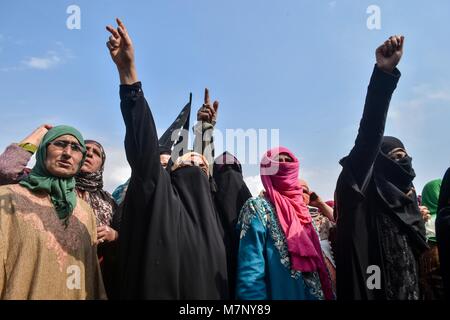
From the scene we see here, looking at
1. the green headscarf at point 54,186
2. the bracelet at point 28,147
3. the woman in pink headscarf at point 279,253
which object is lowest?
the woman in pink headscarf at point 279,253

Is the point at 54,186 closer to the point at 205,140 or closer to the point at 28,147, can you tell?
the point at 28,147

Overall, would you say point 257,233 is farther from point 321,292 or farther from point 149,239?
point 149,239

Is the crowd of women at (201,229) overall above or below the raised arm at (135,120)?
below

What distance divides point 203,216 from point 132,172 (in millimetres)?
528

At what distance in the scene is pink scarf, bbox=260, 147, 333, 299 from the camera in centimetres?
249

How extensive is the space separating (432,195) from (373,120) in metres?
1.49

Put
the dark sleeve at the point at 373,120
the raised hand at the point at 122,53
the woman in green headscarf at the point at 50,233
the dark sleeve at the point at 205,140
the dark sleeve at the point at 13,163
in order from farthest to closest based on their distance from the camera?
the dark sleeve at the point at 205,140
the dark sleeve at the point at 13,163
the dark sleeve at the point at 373,120
the raised hand at the point at 122,53
the woman in green headscarf at the point at 50,233

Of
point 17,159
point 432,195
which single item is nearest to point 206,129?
point 17,159

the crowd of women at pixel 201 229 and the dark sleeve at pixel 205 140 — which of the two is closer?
the crowd of women at pixel 201 229

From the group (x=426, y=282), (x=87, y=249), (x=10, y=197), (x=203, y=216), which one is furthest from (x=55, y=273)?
(x=426, y=282)

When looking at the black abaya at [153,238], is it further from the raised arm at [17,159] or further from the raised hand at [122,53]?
the raised arm at [17,159]

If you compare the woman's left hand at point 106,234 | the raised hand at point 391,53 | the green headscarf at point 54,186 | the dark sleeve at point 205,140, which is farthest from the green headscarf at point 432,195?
the green headscarf at point 54,186

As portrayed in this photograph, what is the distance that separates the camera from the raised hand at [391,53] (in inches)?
97.1

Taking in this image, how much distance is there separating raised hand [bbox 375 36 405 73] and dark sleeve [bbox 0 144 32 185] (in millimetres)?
2380
